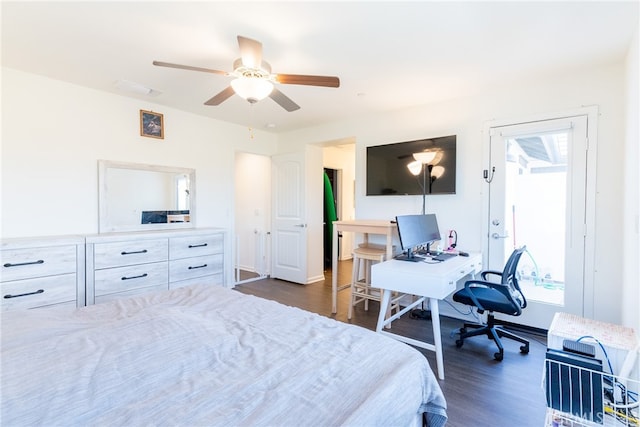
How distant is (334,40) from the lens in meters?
2.18

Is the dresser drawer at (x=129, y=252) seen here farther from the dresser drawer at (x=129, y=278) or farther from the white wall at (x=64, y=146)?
the white wall at (x=64, y=146)

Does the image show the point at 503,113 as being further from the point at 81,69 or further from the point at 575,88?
the point at 81,69

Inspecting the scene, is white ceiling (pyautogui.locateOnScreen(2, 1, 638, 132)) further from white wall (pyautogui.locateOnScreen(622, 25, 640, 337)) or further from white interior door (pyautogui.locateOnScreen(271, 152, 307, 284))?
white interior door (pyautogui.locateOnScreen(271, 152, 307, 284))

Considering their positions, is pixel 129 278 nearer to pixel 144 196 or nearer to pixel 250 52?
pixel 144 196

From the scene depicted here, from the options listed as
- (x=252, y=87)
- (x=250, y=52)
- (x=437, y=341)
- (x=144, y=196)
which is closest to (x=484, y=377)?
(x=437, y=341)

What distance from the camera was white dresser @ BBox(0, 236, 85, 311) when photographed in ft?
7.80

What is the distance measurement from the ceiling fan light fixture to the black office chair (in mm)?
2336

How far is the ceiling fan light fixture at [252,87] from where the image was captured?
2035 millimetres

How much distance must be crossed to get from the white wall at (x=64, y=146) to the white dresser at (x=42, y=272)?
1.43 feet

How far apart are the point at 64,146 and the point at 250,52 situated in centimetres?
244

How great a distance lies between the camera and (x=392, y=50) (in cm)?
232

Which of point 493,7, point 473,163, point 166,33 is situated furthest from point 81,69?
point 473,163

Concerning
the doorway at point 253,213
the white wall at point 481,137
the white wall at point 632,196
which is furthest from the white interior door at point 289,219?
the white wall at point 632,196

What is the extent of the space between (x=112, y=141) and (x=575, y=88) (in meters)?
4.70
